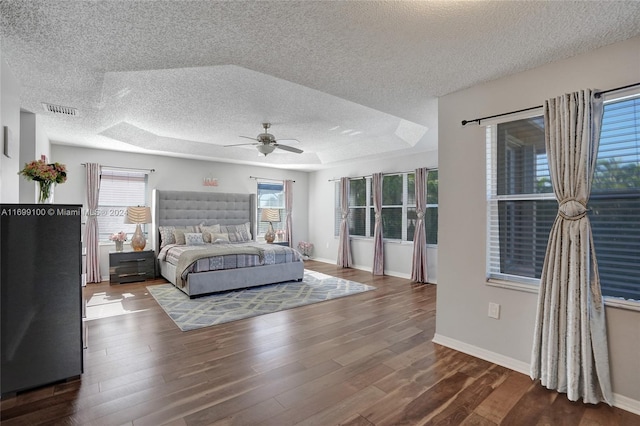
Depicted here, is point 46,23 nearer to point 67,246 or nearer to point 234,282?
point 67,246

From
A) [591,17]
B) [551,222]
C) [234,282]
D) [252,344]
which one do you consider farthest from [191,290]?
[591,17]

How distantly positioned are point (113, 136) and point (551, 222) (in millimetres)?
6025

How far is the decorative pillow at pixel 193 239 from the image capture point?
5973 mm

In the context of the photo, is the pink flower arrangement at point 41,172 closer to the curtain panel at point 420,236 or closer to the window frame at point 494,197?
the window frame at point 494,197

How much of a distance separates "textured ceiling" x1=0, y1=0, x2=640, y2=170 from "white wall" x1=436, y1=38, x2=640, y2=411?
5.8 inches

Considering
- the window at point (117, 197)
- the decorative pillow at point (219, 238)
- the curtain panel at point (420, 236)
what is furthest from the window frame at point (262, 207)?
the curtain panel at point (420, 236)

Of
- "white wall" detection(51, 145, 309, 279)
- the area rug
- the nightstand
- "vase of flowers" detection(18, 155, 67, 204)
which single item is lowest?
the area rug

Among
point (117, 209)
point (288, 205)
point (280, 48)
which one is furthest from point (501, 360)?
point (117, 209)

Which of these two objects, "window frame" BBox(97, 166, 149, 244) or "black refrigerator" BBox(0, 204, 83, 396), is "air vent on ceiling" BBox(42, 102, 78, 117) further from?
"window frame" BBox(97, 166, 149, 244)

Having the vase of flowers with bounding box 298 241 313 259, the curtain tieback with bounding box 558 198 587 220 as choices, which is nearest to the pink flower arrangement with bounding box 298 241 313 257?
the vase of flowers with bounding box 298 241 313 259

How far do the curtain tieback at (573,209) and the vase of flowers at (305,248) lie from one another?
653 centimetres

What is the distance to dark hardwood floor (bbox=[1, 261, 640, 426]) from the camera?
193 cm

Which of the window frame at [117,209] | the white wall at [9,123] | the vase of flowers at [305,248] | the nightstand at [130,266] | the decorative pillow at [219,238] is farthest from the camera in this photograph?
the vase of flowers at [305,248]

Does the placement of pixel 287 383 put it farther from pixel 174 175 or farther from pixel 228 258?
pixel 174 175
